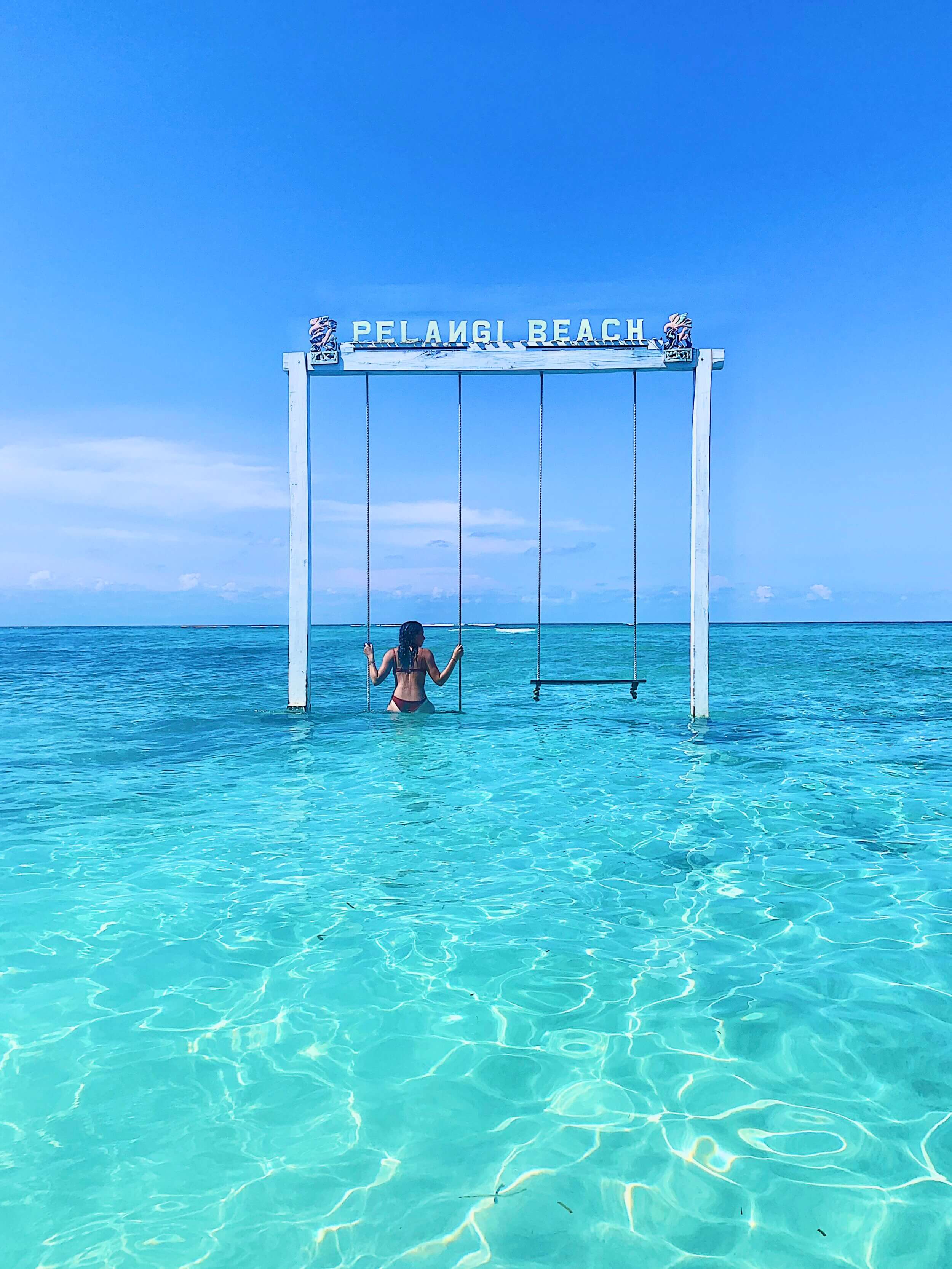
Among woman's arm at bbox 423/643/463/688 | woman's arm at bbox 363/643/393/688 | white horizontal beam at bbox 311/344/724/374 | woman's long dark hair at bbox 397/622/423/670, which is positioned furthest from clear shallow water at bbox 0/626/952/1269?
white horizontal beam at bbox 311/344/724/374

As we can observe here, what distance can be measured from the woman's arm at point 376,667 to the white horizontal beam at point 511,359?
4190mm

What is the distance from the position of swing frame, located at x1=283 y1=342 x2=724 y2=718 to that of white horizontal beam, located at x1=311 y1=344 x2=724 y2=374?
0.04 ft

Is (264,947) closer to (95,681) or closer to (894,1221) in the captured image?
(894,1221)

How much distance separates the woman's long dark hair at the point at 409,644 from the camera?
11.4 meters

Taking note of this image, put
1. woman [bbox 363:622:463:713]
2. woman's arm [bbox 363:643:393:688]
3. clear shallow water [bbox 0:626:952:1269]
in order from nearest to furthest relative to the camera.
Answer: clear shallow water [bbox 0:626:952:1269] → woman's arm [bbox 363:643:393:688] → woman [bbox 363:622:463:713]

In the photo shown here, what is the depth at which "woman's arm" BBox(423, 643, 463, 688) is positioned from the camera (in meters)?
10.7

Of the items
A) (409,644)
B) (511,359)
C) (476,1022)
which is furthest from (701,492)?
(476,1022)

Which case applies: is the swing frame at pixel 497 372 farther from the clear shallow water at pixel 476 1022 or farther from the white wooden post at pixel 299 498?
the clear shallow water at pixel 476 1022

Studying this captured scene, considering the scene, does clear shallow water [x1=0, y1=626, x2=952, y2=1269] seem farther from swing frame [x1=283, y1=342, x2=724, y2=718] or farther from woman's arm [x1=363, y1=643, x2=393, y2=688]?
swing frame [x1=283, y1=342, x2=724, y2=718]

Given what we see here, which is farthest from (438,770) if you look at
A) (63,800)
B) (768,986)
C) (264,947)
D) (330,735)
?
(768,986)

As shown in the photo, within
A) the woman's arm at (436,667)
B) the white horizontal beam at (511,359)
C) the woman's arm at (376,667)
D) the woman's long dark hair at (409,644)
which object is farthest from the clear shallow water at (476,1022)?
the white horizontal beam at (511,359)

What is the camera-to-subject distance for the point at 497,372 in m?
10.8

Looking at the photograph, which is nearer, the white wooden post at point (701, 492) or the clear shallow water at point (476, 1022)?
the clear shallow water at point (476, 1022)

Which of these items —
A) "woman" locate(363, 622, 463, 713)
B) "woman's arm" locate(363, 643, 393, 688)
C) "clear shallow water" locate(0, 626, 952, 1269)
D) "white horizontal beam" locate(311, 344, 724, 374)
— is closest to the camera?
"clear shallow water" locate(0, 626, 952, 1269)
